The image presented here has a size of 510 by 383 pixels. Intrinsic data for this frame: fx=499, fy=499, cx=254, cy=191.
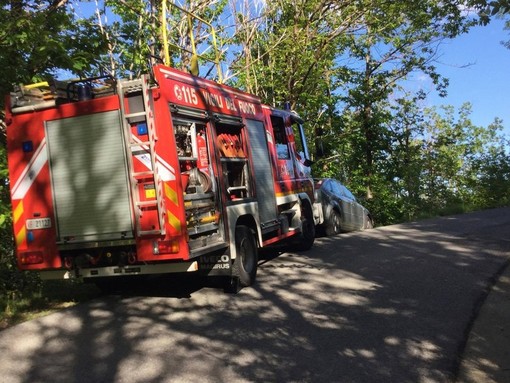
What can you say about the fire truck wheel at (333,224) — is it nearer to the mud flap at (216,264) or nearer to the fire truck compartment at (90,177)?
the mud flap at (216,264)

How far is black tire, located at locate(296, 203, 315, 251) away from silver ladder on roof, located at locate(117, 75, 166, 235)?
5.15m

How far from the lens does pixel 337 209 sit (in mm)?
14680

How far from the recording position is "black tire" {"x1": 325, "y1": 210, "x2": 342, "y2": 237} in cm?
1391

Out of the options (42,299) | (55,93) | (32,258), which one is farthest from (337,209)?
(32,258)

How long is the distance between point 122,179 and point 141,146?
47 centimetres

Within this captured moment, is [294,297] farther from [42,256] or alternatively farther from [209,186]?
[42,256]

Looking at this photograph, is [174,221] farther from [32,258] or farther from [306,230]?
[306,230]

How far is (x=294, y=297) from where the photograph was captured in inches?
269

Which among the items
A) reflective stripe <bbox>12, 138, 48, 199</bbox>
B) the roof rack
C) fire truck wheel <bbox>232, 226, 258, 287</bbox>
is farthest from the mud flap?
the roof rack

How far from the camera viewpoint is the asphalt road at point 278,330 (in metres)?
4.39

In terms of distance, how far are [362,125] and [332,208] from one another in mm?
15645

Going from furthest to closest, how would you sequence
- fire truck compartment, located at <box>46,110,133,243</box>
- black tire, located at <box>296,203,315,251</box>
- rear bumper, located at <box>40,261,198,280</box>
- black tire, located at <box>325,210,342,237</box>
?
black tire, located at <box>325,210,342,237</box> → black tire, located at <box>296,203,315,251</box> → rear bumper, located at <box>40,261,198,280</box> → fire truck compartment, located at <box>46,110,133,243</box>

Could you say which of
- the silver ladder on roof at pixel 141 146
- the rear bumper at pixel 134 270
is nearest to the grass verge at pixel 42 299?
the rear bumper at pixel 134 270

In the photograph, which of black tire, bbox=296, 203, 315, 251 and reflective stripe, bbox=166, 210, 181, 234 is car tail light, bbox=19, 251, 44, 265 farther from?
black tire, bbox=296, 203, 315, 251
